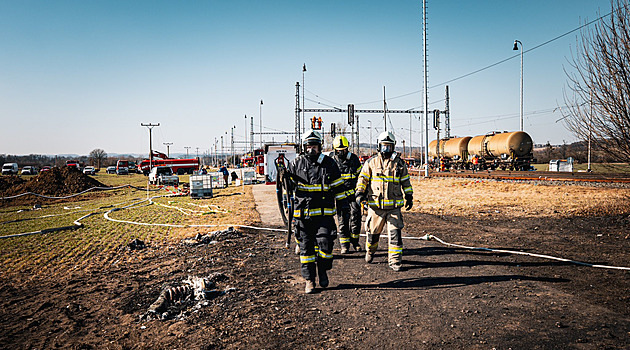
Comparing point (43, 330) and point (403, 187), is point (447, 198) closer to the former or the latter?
point (403, 187)

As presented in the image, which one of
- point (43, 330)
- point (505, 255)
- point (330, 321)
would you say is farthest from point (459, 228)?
point (43, 330)

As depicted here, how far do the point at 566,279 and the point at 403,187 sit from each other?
2736 millimetres

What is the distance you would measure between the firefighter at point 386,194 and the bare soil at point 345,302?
1.51ft

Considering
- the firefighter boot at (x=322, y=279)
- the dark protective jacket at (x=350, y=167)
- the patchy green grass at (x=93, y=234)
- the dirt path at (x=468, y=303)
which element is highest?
the dark protective jacket at (x=350, y=167)

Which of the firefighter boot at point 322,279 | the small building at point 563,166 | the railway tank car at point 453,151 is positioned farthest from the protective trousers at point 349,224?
the railway tank car at point 453,151

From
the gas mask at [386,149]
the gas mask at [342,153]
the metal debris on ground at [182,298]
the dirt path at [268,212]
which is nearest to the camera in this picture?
the metal debris on ground at [182,298]

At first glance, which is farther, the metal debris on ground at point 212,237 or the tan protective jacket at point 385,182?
the metal debris on ground at point 212,237

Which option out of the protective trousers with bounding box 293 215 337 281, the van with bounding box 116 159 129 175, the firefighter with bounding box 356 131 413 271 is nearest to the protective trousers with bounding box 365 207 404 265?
the firefighter with bounding box 356 131 413 271

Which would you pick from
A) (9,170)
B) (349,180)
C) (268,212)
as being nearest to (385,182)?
(349,180)

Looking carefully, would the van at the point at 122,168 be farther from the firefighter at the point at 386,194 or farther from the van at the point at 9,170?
the firefighter at the point at 386,194

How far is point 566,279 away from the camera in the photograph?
5734 millimetres

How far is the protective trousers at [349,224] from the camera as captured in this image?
7289 millimetres

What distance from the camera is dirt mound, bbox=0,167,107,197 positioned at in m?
26.0

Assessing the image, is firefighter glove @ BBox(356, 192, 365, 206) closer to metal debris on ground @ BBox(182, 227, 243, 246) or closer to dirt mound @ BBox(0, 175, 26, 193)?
metal debris on ground @ BBox(182, 227, 243, 246)
